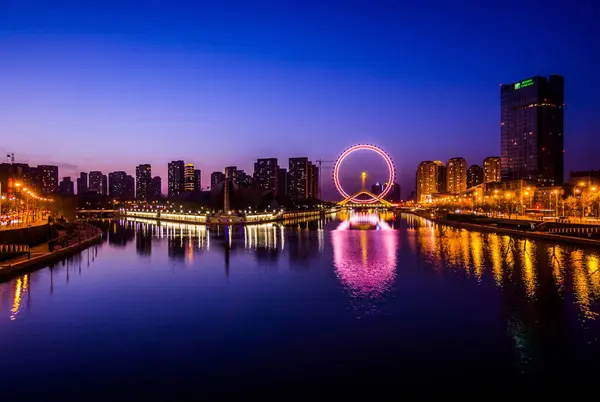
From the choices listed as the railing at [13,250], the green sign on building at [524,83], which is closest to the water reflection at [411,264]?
the railing at [13,250]

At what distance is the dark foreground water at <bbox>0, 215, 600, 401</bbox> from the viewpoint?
24.3 feet

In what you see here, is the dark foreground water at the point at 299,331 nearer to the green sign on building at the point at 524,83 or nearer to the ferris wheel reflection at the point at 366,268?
the ferris wheel reflection at the point at 366,268

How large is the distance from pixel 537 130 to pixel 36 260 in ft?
402

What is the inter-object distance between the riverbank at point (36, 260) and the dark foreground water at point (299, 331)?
70 centimetres

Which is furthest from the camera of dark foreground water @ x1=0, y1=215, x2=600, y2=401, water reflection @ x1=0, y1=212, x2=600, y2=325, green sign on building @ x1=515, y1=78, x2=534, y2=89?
green sign on building @ x1=515, y1=78, x2=534, y2=89

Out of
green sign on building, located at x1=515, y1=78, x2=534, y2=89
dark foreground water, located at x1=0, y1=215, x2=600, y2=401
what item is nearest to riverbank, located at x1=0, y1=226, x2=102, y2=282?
dark foreground water, located at x1=0, y1=215, x2=600, y2=401

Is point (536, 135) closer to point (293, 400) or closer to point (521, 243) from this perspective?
point (521, 243)

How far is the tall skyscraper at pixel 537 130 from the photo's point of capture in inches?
4599

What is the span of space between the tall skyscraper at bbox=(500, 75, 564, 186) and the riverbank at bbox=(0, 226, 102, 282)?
114 metres

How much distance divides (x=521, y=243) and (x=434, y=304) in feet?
61.4

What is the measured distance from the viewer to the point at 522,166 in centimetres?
12000

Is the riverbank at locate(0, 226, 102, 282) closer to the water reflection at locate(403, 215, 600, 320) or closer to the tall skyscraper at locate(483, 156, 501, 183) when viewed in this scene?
the water reflection at locate(403, 215, 600, 320)

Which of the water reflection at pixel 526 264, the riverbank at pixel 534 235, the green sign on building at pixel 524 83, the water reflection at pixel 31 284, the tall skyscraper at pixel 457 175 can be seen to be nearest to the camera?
the water reflection at pixel 31 284

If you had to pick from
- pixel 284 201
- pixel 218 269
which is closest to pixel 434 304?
pixel 218 269
